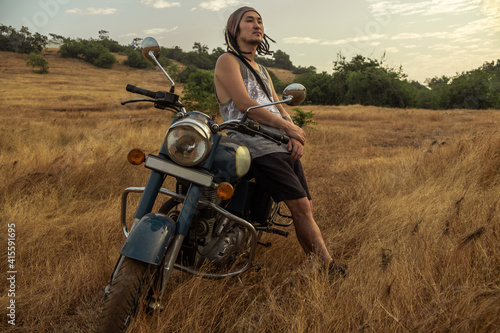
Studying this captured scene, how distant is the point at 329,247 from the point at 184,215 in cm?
174

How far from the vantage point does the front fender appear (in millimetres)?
1902

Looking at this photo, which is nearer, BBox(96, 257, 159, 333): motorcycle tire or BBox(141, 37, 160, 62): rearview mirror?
BBox(96, 257, 159, 333): motorcycle tire

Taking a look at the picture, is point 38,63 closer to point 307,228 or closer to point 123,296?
point 307,228

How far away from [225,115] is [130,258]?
1224mm

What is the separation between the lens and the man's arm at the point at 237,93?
249 centimetres

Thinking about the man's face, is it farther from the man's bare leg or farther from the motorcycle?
the man's bare leg

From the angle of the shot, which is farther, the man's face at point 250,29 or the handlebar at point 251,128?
the man's face at point 250,29

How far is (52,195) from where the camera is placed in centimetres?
441

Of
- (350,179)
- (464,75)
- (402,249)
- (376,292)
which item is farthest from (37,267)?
(464,75)

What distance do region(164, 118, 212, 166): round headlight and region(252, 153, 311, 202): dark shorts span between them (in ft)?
1.92

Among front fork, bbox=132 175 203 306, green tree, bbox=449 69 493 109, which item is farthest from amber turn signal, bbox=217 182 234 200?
green tree, bbox=449 69 493 109

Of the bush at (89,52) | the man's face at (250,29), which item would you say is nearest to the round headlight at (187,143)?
the man's face at (250,29)

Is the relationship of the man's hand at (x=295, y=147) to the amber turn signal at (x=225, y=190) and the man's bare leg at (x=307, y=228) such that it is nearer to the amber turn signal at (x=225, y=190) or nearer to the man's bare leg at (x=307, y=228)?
the man's bare leg at (x=307, y=228)

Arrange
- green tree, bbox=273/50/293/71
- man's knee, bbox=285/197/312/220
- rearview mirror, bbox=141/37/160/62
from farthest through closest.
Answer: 1. green tree, bbox=273/50/293/71
2. man's knee, bbox=285/197/312/220
3. rearview mirror, bbox=141/37/160/62
